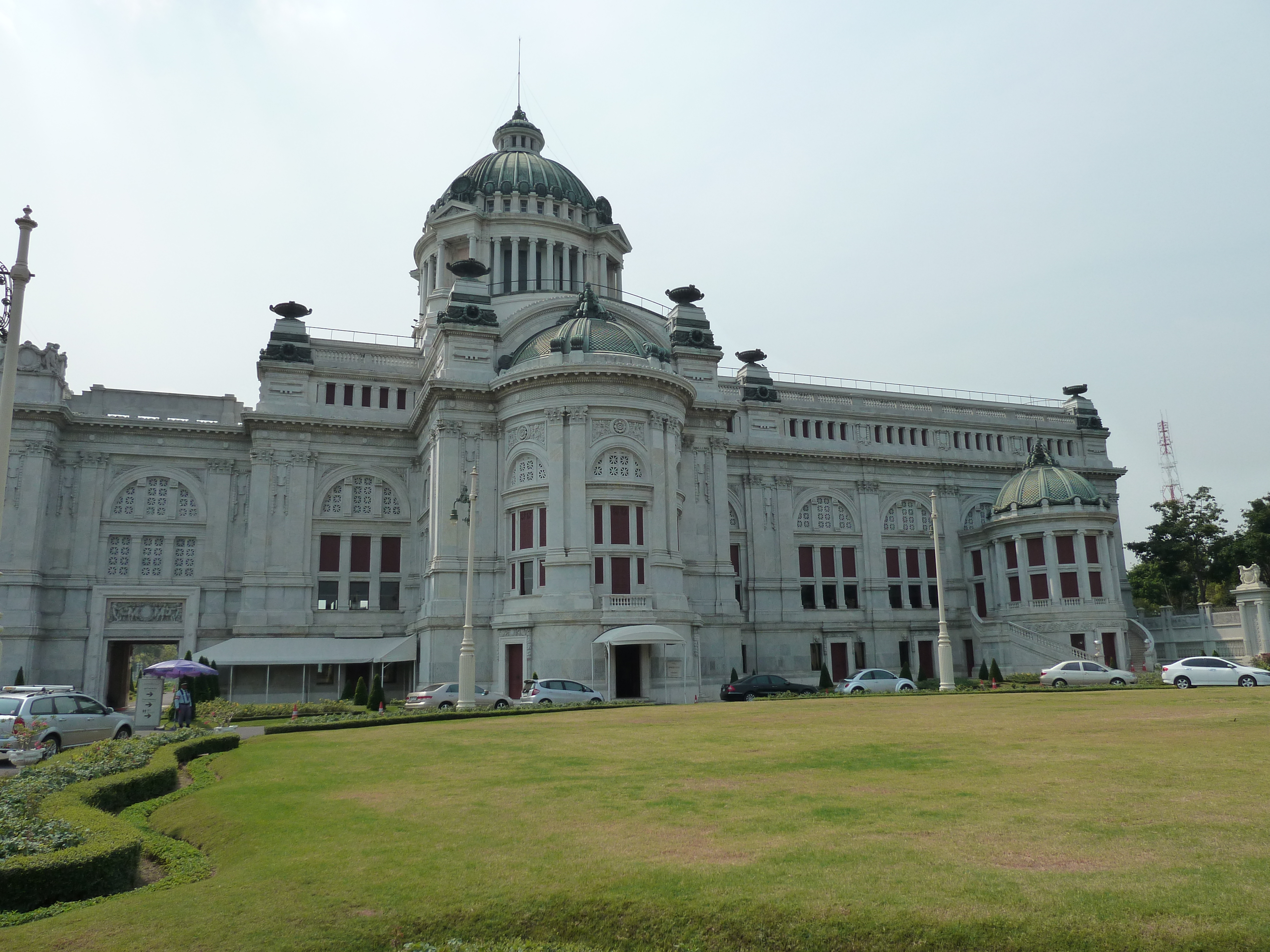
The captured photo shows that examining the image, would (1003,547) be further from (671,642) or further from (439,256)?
(439,256)

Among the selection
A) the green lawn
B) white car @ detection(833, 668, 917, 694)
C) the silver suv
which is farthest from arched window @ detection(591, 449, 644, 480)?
the green lawn

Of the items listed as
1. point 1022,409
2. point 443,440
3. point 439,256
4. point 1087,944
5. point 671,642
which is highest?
point 439,256

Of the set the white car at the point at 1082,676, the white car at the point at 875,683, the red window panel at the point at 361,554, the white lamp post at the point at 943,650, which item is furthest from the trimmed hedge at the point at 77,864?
the red window panel at the point at 361,554

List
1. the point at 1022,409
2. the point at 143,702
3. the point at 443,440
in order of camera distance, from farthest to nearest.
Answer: the point at 1022,409 → the point at 443,440 → the point at 143,702

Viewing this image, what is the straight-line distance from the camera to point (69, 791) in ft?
49.2

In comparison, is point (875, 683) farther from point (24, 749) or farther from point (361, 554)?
point (24, 749)

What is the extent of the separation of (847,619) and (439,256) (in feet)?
121

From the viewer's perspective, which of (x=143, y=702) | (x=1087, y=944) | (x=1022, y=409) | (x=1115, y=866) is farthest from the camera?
(x=1022, y=409)

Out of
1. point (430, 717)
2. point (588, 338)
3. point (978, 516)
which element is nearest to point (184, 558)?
point (588, 338)

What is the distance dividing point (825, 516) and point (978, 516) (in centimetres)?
1255

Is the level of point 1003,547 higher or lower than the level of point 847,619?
higher

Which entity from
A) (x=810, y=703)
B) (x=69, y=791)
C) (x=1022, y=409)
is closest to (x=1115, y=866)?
(x=69, y=791)

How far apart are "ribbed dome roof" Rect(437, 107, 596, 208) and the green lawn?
52.2 m

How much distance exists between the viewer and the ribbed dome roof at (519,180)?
65.2 m
